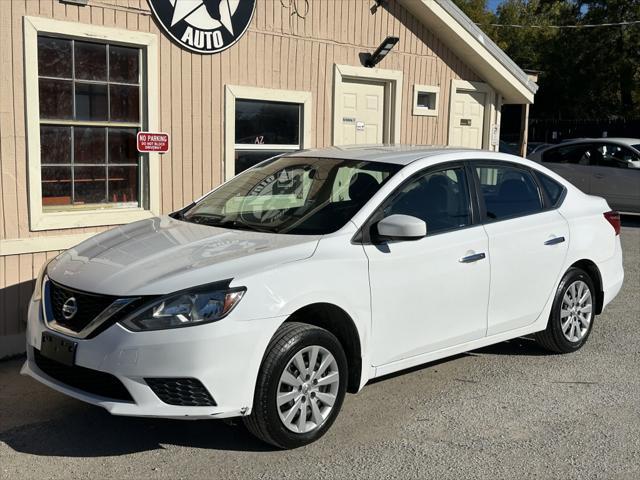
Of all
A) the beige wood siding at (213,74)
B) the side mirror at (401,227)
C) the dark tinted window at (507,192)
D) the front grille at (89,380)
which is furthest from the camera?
the beige wood siding at (213,74)

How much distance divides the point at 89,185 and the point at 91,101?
2.46 feet

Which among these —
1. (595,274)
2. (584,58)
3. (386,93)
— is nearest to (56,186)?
(386,93)

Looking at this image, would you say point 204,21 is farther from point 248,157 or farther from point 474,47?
point 474,47

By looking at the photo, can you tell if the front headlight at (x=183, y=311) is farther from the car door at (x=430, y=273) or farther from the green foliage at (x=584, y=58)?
the green foliage at (x=584, y=58)

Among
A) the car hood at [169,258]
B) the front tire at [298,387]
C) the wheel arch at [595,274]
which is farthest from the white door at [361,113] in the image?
the front tire at [298,387]

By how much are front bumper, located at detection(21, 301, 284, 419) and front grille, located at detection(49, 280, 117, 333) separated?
14 cm

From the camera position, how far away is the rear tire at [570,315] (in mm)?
5883

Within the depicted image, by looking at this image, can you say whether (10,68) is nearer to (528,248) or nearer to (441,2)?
(528,248)

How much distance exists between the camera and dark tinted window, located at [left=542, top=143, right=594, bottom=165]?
1494 centimetres

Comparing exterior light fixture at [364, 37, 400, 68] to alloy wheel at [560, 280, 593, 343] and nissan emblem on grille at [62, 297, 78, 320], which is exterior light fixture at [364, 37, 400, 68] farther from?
nissan emblem on grille at [62, 297, 78, 320]

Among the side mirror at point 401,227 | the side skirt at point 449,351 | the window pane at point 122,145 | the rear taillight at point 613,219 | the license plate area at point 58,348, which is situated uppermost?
the window pane at point 122,145

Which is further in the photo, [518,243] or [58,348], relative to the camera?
[518,243]

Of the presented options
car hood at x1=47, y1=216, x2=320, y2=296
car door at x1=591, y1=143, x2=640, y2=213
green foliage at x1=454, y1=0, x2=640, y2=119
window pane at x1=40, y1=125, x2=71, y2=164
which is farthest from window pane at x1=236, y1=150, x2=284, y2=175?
green foliage at x1=454, y1=0, x2=640, y2=119

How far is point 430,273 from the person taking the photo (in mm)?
4793
